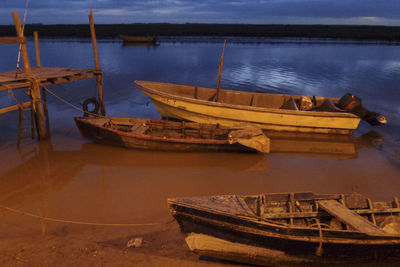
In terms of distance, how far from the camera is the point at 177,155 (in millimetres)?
9977

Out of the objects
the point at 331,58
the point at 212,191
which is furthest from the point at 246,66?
the point at 212,191

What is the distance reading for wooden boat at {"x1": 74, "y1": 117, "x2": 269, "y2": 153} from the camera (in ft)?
31.5

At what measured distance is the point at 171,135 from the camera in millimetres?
10672

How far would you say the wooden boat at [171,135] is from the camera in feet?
31.5

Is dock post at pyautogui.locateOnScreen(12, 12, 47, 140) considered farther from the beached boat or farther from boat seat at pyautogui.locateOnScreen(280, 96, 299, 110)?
boat seat at pyautogui.locateOnScreen(280, 96, 299, 110)

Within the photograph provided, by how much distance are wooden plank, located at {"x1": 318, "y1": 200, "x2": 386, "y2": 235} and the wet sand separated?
239 cm

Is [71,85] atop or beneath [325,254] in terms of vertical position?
atop

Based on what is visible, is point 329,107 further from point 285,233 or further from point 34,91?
point 34,91

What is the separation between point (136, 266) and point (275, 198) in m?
2.91

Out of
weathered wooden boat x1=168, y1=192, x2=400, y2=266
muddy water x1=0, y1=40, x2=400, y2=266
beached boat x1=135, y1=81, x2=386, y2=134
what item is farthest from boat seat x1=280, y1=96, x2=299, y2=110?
weathered wooden boat x1=168, y1=192, x2=400, y2=266

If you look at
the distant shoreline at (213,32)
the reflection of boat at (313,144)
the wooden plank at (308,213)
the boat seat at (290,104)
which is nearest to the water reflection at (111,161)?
the reflection of boat at (313,144)

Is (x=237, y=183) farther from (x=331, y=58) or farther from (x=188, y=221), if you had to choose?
(x=331, y=58)

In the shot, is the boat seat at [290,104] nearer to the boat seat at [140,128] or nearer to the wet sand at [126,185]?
the wet sand at [126,185]

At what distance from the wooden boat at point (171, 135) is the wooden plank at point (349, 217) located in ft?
14.3
